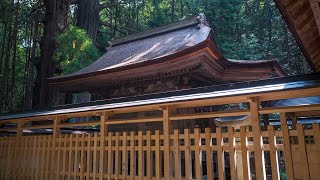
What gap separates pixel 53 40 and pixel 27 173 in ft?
27.0

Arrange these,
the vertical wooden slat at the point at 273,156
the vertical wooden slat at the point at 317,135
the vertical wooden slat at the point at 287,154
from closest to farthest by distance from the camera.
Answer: the vertical wooden slat at the point at 317,135
the vertical wooden slat at the point at 287,154
the vertical wooden slat at the point at 273,156

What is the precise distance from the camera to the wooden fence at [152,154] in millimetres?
3350

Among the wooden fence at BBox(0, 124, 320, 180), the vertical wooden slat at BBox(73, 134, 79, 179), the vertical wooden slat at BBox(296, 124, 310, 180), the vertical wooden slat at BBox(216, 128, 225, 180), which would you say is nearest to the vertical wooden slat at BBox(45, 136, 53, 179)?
the wooden fence at BBox(0, 124, 320, 180)

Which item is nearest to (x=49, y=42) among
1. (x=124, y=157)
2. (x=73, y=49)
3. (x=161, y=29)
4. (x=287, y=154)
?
(x=73, y=49)

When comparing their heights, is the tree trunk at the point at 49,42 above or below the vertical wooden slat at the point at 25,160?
above

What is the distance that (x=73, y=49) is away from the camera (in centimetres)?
1109

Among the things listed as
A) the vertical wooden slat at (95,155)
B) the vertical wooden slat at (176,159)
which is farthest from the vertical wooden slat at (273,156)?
the vertical wooden slat at (95,155)

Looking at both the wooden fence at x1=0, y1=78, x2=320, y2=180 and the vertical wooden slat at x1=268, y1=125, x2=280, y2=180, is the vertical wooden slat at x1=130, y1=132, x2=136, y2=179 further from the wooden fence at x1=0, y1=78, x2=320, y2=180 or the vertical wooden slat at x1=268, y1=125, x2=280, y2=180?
the vertical wooden slat at x1=268, y1=125, x2=280, y2=180

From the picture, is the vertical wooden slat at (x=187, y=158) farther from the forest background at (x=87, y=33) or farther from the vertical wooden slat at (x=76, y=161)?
the forest background at (x=87, y=33)

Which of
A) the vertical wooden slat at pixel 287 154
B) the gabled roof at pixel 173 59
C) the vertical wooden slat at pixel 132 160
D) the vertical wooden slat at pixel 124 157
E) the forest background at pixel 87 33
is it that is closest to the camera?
the vertical wooden slat at pixel 287 154

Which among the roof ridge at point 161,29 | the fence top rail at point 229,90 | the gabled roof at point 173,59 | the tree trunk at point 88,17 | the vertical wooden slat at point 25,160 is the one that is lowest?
the vertical wooden slat at point 25,160

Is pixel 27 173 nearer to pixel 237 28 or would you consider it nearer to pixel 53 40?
pixel 53 40

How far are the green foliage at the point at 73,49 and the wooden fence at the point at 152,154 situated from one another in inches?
170

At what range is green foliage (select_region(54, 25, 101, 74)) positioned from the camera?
11000 mm
